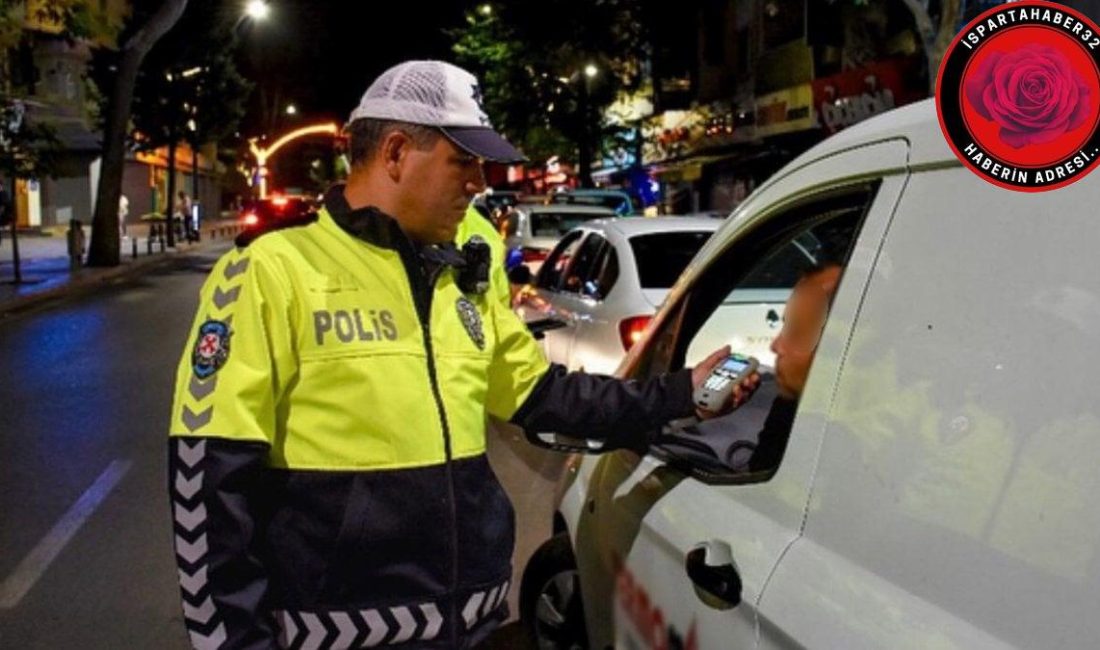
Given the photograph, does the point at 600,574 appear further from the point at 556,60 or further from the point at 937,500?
the point at 556,60

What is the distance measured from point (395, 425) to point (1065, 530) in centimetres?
117

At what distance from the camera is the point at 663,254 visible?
8.26m

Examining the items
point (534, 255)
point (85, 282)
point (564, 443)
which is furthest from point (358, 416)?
point (85, 282)

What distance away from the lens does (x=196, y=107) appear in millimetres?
47375

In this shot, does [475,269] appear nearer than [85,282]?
Yes

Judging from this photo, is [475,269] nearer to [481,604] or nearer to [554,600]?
[481,604]

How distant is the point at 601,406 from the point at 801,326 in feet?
1.59

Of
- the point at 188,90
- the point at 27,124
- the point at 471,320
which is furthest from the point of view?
the point at 188,90

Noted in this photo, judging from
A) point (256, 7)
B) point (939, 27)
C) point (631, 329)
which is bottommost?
point (631, 329)

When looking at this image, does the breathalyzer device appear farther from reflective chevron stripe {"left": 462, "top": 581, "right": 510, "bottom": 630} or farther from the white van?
reflective chevron stripe {"left": 462, "top": 581, "right": 510, "bottom": 630}

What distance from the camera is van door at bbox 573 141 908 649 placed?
211 cm

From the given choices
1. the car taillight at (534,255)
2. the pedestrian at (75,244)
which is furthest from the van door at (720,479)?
the pedestrian at (75,244)

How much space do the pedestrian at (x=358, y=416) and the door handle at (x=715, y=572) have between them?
0.38 meters

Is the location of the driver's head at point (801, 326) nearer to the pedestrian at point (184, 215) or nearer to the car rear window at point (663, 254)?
the car rear window at point (663, 254)
